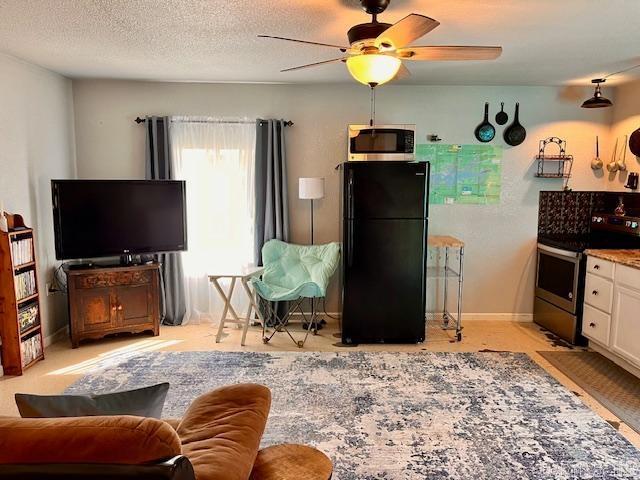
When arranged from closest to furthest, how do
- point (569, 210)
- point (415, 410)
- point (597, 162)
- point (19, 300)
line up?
point (415, 410), point (19, 300), point (597, 162), point (569, 210)

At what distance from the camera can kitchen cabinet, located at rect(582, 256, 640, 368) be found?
3.40 m

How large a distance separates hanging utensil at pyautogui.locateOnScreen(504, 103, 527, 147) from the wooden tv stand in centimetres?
382

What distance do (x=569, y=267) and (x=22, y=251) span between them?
4.74 meters

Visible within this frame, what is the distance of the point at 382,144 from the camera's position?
4.28 metres

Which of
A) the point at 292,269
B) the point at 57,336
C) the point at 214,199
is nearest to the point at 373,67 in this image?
the point at 292,269

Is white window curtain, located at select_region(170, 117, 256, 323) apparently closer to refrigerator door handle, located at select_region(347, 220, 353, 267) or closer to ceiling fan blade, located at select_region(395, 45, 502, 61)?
refrigerator door handle, located at select_region(347, 220, 353, 267)

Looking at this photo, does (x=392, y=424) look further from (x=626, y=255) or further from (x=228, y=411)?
(x=626, y=255)

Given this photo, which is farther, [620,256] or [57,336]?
[57,336]

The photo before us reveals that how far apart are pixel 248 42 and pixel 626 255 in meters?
3.43

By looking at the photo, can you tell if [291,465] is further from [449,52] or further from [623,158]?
[623,158]

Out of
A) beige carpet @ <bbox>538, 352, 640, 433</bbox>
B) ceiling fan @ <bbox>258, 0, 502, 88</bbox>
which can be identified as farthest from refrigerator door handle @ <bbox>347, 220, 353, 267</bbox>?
beige carpet @ <bbox>538, 352, 640, 433</bbox>

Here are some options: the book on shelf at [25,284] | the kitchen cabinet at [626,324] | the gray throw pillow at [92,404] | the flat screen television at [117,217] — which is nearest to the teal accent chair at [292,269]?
the flat screen television at [117,217]

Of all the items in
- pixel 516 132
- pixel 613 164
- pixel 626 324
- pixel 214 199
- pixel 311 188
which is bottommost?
pixel 626 324

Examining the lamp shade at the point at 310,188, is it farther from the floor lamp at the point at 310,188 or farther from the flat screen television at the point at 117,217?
the flat screen television at the point at 117,217
